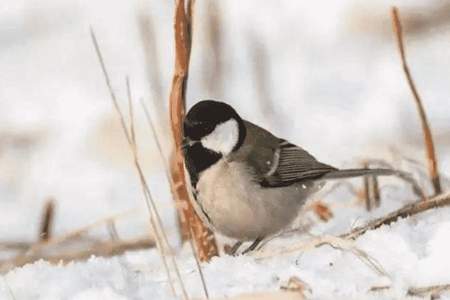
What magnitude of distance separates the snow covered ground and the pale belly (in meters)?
0.08

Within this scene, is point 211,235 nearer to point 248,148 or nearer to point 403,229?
point 248,148

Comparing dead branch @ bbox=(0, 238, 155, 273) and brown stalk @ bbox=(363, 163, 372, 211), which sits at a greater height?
dead branch @ bbox=(0, 238, 155, 273)

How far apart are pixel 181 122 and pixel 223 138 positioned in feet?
0.85

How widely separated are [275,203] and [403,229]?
689mm

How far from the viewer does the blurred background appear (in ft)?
16.4

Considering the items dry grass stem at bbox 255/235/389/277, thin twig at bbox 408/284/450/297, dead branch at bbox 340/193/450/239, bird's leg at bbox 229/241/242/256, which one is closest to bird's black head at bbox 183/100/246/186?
bird's leg at bbox 229/241/242/256

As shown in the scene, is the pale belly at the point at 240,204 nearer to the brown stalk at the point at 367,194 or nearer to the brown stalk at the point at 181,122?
the brown stalk at the point at 181,122

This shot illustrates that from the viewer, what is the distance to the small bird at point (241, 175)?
3.15 meters

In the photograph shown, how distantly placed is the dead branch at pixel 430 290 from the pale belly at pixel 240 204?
0.92m

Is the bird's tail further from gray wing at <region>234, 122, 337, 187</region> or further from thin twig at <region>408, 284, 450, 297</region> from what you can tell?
thin twig at <region>408, 284, 450, 297</region>

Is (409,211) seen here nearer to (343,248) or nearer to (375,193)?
(343,248)

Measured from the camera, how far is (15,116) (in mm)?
5754

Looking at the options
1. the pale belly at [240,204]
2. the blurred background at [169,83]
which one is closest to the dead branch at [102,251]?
the pale belly at [240,204]

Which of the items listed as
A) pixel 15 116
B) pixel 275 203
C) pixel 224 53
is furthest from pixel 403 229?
pixel 15 116
